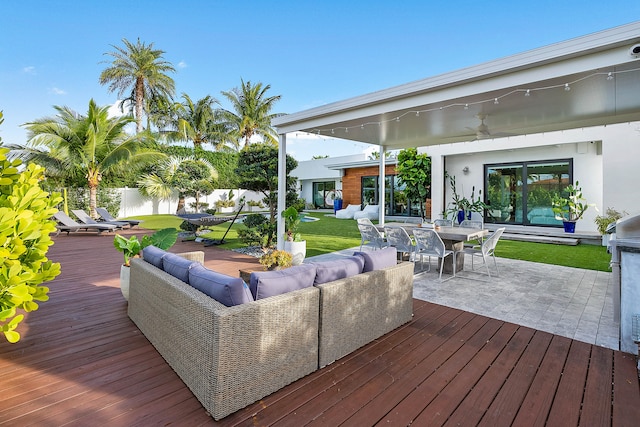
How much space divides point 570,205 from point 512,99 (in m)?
6.67

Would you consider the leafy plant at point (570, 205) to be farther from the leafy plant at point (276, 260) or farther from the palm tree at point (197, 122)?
the palm tree at point (197, 122)

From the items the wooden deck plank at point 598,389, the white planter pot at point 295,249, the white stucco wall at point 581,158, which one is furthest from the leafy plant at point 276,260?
the white stucco wall at point 581,158

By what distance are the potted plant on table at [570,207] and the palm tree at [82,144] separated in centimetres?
1516

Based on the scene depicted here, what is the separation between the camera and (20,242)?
158 centimetres

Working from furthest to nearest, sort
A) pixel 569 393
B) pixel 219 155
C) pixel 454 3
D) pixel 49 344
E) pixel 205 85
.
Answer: pixel 219 155
pixel 205 85
pixel 454 3
pixel 49 344
pixel 569 393

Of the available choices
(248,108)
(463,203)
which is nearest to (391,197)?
(463,203)

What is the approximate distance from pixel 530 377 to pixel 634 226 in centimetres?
205

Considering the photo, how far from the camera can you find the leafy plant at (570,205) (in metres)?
9.66

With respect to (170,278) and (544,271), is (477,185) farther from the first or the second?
(170,278)

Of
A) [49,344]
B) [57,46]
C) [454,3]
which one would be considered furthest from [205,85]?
[49,344]

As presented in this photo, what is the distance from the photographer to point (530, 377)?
2.50 meters

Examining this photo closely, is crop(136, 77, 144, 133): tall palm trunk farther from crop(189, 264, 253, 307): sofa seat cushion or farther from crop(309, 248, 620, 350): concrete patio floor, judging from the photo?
crop(189, 264, 253, 307): sofa seat cushion

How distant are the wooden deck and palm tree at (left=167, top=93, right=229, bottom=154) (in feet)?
62.6

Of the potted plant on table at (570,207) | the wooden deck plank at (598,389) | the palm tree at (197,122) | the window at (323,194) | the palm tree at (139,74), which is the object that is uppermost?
the palm tree at (139,74)
